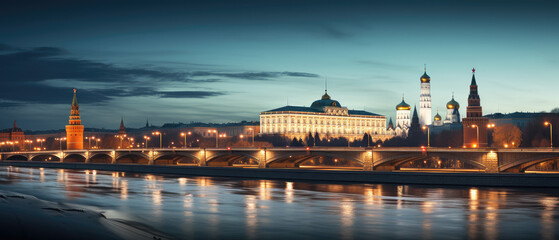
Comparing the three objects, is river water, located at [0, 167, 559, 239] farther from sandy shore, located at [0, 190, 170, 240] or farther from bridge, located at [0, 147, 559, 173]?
bridge, located at [0, 147, 559, 173]

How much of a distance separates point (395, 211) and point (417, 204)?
397 centimetres

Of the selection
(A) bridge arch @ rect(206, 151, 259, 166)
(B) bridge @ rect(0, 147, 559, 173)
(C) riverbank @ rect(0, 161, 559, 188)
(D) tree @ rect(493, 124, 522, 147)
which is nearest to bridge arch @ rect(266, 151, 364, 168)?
(B) bridge @ rect(0, 147, 559, 173)

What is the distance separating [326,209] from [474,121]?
111 metres

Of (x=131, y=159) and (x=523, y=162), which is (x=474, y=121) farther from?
(x=523, y=162)

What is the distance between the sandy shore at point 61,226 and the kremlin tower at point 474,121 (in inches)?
4604

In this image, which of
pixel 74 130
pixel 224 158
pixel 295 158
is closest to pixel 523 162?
pixel 295 158

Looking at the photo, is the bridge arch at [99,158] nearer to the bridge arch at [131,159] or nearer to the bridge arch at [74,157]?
the bridge arch at [131,159]

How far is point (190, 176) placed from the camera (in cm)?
8456

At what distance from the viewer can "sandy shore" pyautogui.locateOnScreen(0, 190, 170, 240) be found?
2578 centimetres

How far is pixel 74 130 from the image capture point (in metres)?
184

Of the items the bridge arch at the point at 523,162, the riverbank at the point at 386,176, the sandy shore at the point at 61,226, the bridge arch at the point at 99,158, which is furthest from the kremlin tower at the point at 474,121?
the sandy shore at the point at 61,226

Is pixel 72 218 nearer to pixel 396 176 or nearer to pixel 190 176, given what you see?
pixel 396 176

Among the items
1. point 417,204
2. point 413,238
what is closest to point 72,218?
point 413,238

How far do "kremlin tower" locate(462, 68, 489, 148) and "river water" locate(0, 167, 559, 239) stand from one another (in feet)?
282
